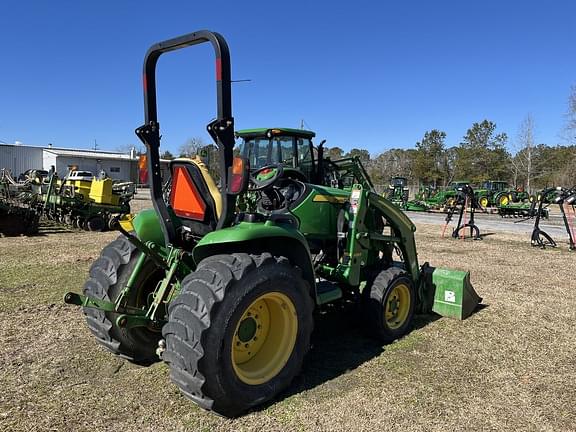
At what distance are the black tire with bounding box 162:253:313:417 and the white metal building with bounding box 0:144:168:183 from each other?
46.0 meters

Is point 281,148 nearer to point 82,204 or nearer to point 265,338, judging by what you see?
point 265,338

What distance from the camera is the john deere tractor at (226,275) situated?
115 inches

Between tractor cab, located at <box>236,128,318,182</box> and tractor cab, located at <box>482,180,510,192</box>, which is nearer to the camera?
tractor cab, located at <box>236,128,318,182</box>

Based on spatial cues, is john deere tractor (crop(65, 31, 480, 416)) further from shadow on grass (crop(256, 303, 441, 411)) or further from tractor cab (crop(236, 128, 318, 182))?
tractor cab (crop(236, 128, 318, 182))

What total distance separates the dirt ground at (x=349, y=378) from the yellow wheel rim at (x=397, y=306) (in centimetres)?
19

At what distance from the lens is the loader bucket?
17.4 ft

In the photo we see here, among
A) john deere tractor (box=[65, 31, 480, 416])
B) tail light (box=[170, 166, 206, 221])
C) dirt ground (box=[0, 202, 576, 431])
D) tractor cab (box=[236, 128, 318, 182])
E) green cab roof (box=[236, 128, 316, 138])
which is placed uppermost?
green cab roof (box=[236, 128, 316, 138])

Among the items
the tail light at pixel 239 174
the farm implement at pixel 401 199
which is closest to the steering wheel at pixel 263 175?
the tail light at pixel 239 174

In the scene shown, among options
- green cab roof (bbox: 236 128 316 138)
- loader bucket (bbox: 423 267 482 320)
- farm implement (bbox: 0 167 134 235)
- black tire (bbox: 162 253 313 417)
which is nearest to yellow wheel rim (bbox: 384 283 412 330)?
loader bucket (bbox: 423 267 482 320)

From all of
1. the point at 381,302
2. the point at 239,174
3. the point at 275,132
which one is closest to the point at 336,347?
the point at 381,302

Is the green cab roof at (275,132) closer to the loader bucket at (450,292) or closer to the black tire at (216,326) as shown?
the loader bucket at (450,292)

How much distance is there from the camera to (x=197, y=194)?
3.39 meters

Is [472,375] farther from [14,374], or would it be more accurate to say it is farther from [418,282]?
[14,374]

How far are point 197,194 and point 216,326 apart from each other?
1.01 m
